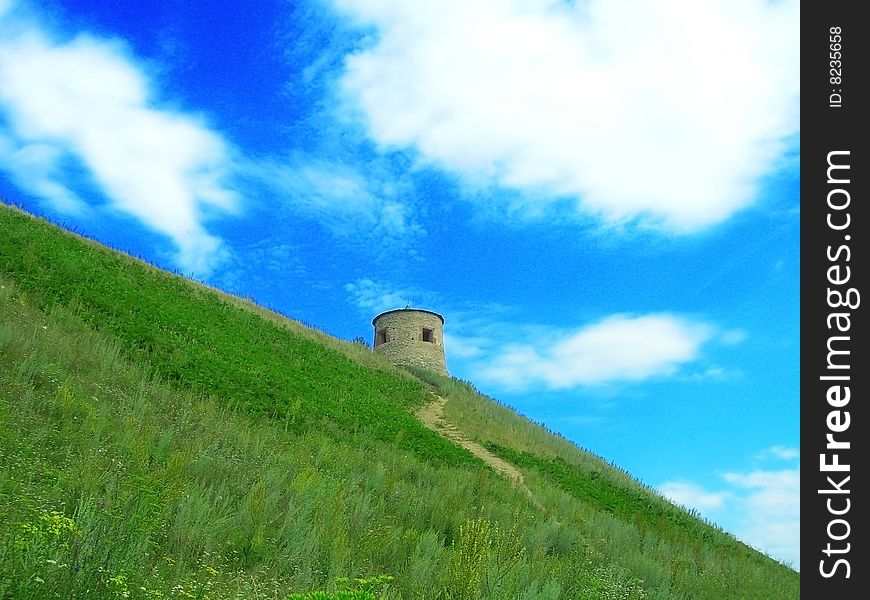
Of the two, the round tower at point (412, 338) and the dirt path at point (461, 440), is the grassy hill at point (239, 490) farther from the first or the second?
the round tower at point (412, 338)

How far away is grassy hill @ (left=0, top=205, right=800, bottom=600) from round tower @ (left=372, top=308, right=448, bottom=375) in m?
17.5

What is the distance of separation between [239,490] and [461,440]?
52.0ft

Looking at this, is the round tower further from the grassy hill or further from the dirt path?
the grassy hill

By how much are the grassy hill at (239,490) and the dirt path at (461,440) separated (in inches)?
20.9

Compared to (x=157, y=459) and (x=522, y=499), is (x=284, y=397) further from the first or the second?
(x=157, y=459)

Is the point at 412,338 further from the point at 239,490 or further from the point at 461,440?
the point at 239,490

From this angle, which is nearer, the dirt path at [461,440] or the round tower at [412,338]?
the dirt path at [461,440]

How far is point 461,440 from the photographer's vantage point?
921 inches

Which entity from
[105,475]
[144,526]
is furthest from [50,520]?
[105,475]

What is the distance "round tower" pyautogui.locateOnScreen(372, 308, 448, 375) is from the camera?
41.1 meters

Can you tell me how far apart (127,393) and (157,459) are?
392cm

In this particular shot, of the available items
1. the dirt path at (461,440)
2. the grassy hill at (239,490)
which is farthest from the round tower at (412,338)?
the grassy hill at (239,490)

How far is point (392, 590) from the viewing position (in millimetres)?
6246

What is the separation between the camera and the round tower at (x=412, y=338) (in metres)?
41.1
